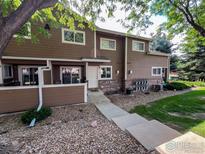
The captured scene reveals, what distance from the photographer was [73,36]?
33.4 feet

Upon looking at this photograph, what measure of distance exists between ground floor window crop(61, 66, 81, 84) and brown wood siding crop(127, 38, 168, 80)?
525 centimetres

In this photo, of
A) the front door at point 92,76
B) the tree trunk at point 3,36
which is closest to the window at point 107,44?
the front door at point 92,76

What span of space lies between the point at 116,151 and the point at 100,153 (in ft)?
1.47

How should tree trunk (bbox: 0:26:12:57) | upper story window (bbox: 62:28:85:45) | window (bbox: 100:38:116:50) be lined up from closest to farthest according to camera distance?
tree trunk (bbox: 0:26:12:57) < upper story window (bbox: 62:28:85:45) < window (bbox: 100:38:116:50)

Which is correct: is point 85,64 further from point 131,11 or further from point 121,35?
point 131,11

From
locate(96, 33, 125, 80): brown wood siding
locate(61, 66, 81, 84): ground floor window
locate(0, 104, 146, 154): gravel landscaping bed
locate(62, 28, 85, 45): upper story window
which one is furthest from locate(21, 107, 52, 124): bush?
locate(96, 33, 125, 80): brown wood siding

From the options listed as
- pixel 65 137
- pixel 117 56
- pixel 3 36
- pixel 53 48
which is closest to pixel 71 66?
pixel 53 48

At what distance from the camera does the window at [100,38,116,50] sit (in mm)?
12203

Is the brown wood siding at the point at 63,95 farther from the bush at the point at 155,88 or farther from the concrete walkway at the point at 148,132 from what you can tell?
the bush at the point at 155,88

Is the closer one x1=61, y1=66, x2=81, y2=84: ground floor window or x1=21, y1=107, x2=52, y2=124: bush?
x1=21, y1=107, x2=52, y2=124: bush

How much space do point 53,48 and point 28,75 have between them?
2998mm

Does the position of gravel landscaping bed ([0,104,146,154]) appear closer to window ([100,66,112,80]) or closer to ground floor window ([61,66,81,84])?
ground floor window ([61,66,81,84])

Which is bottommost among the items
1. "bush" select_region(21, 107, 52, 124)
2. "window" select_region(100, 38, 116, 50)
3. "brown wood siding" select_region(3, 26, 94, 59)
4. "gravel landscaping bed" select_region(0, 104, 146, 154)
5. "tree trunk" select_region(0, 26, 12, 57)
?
"gravel landscaping bed" select_region(0, 104, 146, 154)

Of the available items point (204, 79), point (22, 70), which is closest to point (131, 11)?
point (22, 70)
